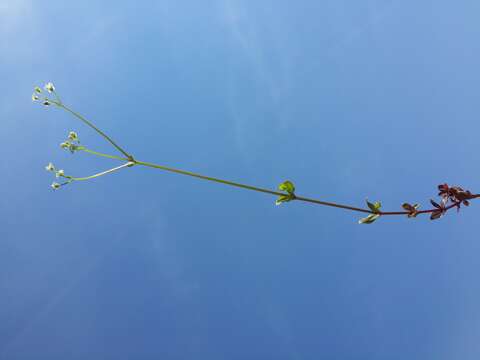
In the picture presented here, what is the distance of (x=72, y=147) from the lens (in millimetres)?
5742

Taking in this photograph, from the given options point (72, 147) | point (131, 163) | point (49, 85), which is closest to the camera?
point (131, 163)

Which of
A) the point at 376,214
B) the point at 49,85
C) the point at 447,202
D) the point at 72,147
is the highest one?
the point at 49,85

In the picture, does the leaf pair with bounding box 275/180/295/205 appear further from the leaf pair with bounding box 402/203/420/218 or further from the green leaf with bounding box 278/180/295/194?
the leaf pair with bounding box 402/203/420/218

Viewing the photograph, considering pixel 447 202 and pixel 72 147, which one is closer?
pixel 447 202

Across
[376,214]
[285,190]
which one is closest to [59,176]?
[285,190]

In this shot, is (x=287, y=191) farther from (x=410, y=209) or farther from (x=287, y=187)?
(x=410, y=209)

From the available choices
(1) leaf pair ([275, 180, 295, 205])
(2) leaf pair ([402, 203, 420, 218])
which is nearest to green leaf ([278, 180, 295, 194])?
(1) leaf pair ([275, 180, 295, 205])

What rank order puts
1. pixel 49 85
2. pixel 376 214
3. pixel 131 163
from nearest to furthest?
pixel 376 214
pixel 131 163
pixel 49 85

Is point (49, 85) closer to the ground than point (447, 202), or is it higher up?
higher up

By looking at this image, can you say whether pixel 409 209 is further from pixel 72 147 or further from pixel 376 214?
pixel 72 147

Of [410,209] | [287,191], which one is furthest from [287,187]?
[410,209]

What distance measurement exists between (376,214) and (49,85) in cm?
426

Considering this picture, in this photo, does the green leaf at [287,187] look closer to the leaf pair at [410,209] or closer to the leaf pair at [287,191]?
the leaf pair at [287,191]

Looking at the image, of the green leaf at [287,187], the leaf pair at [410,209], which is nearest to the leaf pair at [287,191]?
the green leaf at [287,187]
